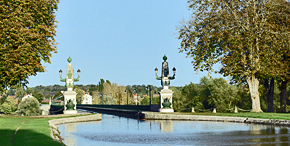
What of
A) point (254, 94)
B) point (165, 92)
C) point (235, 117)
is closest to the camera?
point (235, 117)

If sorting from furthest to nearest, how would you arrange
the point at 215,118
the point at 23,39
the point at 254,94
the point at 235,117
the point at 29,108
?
the point at 29,108, the point at 254,94, the point at 215,118, the point at 235,117, the point at 23,39

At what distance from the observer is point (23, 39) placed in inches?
1097

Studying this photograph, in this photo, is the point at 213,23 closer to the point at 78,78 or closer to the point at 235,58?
the point at 235,58

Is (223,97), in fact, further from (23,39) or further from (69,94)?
(23,39)

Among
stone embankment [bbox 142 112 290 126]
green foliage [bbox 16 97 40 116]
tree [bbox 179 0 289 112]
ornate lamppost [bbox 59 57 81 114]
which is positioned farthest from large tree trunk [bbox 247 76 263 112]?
green foliage [bbox 16 97 40 116]

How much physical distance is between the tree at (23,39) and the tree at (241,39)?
Result: 54.7 feet

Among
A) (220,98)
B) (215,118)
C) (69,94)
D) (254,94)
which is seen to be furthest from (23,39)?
(220,98)

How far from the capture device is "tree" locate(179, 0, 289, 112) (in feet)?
122

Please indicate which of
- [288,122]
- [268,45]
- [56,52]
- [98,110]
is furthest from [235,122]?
[98,110]

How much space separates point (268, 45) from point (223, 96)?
33979mm

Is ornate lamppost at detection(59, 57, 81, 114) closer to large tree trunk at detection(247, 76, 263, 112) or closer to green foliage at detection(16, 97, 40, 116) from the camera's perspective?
large tree trunk at detection(247, 76, 263, 112)

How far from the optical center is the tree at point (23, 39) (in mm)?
27578

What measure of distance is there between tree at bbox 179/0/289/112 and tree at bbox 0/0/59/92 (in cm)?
1667

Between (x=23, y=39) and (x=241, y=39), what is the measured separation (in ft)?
71.4
